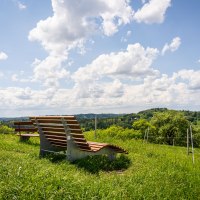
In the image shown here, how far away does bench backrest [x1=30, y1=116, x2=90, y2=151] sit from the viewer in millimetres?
9195

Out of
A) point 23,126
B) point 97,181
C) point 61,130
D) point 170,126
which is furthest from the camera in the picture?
point 170,126

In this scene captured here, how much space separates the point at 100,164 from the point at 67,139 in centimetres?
122

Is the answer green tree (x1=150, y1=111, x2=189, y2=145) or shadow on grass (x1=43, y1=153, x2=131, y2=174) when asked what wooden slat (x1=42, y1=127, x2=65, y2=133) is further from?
green tree (x1=150, y1=111, x2=189, y2=145)

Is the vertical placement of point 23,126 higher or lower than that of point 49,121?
lower

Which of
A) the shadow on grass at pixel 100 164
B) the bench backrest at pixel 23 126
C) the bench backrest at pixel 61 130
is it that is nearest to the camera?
the shadow on grass at pixel 100 164

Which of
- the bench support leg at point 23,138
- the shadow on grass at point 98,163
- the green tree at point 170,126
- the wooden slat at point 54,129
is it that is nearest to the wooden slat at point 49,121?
the wooden slat at point 54,129

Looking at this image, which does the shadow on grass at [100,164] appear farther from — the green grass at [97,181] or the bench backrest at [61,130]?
the bench backrest at [61,130]

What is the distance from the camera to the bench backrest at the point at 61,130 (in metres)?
9.20

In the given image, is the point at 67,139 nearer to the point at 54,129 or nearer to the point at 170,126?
the point at 54,129

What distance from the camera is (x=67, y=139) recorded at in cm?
959

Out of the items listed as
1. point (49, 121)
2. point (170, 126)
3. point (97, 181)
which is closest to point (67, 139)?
point (49, 121)

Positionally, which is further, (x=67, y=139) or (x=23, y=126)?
(x=23, y=126)

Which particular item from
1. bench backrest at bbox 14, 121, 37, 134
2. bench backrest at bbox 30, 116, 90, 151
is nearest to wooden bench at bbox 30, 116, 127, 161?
bench backrest at bbox 30, 116, 90, 151

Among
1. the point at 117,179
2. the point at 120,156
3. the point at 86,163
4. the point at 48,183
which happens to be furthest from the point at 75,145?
the point at 48,183
